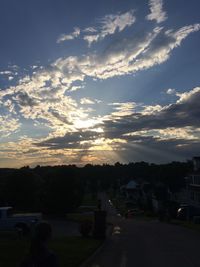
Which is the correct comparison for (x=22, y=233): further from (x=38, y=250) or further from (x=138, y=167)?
(x=138, y=167)

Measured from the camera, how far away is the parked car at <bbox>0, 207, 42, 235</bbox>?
29125mm

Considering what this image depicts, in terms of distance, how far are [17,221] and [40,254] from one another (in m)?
24.7

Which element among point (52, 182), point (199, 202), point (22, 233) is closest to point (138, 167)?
point (199, 202)

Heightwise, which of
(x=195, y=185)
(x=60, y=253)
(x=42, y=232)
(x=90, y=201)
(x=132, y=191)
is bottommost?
(x=60, y=253)

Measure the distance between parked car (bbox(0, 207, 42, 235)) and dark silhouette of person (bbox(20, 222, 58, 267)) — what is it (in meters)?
23.9

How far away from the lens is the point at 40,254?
546cm

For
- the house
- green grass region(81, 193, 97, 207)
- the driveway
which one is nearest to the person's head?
the driveway

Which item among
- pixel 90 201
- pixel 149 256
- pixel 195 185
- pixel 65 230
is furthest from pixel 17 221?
pixel 90 201

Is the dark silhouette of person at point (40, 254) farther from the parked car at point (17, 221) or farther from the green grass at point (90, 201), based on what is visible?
the green grass at point (90, 201)

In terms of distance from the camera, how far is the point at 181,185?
93.5 m

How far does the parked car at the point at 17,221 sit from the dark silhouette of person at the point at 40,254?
23880mm

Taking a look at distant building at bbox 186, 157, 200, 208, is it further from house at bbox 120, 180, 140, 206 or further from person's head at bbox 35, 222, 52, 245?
person's head at bbox 35, 222, 52, 245

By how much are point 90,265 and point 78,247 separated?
18.6 ft

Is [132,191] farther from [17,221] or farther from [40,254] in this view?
[40,254]
